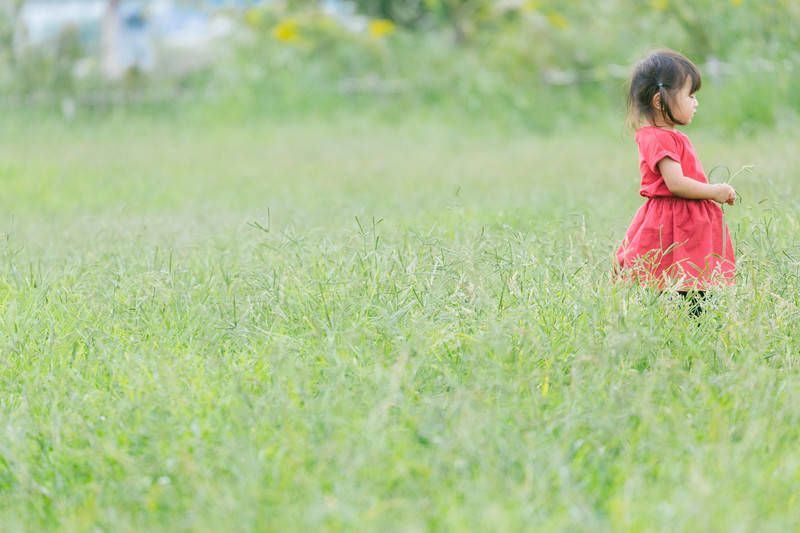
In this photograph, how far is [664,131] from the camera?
411 centimetres

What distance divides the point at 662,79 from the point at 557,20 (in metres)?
10.8

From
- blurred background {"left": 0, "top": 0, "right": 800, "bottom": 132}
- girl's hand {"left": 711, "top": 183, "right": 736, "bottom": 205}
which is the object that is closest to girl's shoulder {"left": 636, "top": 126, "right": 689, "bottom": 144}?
girl's hand {"left": 711, "top": 183, "right": 736, "bottom": 205}

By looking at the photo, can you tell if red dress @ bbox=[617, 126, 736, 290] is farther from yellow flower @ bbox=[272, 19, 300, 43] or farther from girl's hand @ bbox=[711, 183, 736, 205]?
yellow flower @ bbox=[272, 19, 300, 43]

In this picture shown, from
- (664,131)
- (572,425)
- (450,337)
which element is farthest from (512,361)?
(664,131)

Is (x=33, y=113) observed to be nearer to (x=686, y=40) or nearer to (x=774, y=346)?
(x=686, y=40)

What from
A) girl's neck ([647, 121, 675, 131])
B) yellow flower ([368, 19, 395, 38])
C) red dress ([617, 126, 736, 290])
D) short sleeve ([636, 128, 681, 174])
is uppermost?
yellow flower ([368, 19, 395, 38])

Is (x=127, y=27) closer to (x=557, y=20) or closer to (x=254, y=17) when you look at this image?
(x=254, y=17)

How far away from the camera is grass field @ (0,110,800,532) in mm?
2365

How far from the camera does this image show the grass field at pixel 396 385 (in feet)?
7.76

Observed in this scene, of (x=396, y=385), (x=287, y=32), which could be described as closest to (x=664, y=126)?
(x=396, y=385)

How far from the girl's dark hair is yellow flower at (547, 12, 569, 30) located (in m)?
10.3

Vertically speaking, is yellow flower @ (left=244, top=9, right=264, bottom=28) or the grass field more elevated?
yellow flower @ (left=244, top=9, right=264, bottom=28)

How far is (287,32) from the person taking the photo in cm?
1608

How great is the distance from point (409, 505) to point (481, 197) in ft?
15.5
